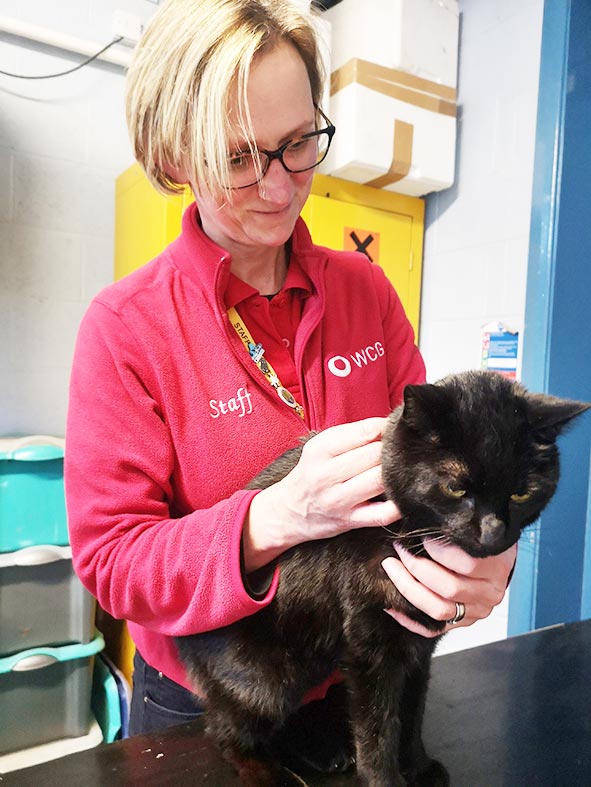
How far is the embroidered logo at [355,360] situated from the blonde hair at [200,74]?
0.30 metres

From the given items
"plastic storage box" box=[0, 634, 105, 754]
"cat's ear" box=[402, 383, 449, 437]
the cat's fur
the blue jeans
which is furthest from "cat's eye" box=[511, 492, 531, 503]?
"plastic storage box" box=[0, 634, 105, 754]

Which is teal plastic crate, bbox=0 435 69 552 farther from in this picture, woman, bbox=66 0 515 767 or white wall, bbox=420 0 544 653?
white wall, bbox=420 0 544 653

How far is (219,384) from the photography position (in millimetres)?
772

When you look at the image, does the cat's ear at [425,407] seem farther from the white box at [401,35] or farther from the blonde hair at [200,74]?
the white box at [401,35]

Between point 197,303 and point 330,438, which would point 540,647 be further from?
point 197,303

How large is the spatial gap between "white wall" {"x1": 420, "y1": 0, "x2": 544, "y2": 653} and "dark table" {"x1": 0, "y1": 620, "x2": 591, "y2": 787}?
795 millimetres

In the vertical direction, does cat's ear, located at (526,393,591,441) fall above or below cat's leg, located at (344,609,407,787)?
above

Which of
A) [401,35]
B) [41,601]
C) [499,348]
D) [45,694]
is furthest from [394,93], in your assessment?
[45,694]

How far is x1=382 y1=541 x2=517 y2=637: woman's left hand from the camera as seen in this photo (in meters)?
0.61

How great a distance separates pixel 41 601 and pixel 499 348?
5.14 feet

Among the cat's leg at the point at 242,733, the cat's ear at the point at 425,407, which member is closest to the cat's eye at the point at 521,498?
the cat's ear at the point at 425,407

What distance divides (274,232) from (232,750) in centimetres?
70

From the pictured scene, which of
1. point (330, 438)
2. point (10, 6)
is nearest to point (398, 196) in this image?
point (10, 6)

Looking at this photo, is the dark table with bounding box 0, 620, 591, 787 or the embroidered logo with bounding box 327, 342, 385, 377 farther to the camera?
the embroidered logo with bounding box 327, 342, 385, 377
